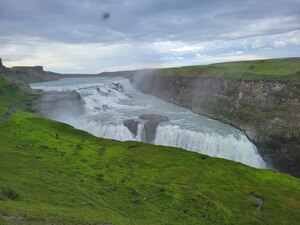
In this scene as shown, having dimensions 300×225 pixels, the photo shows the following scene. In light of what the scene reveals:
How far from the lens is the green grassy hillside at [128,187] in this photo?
25.2m

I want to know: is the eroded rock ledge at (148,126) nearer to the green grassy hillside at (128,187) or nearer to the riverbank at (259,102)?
the green grassy hillside at (128,187)

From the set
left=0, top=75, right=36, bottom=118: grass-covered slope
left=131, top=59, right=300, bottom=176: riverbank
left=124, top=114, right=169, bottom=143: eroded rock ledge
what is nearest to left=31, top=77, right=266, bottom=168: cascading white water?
left=124, top=114, right=169, bottom=143: eroded rock ledge

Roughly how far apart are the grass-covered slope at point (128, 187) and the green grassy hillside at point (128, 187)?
0.06 metres

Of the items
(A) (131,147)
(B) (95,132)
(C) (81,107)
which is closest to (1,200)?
(A) (131,147)

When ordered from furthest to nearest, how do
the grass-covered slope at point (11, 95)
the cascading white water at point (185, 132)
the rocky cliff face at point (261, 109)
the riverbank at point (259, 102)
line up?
the grass-covered slope at point (11, 95), the cascading white water at point (185, 132), the riverbank at point (259, 102), the rocky cliff face at point (261, 109)

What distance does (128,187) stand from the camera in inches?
1340

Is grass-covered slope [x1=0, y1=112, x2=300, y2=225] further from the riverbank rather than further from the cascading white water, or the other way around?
the riverbank

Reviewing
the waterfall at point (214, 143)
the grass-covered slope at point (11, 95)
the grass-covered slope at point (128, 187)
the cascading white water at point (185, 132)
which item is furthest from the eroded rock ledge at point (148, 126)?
the grass-covered slope at point (11, 95)

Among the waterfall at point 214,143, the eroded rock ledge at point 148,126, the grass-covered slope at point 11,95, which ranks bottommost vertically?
the waterfall at point 214,143

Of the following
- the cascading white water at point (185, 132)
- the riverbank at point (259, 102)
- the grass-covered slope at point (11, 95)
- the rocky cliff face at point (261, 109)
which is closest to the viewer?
the rocky cliff face at point (261, 109)

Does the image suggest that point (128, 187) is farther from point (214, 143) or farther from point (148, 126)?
point (148, 126)

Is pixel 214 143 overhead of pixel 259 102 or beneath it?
beneath

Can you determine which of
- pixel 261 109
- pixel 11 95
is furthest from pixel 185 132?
pixel 11 95

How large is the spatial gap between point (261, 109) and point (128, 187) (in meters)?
43.9
